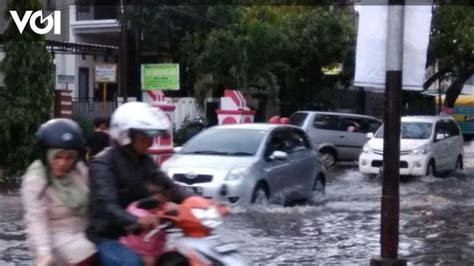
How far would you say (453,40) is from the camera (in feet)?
130

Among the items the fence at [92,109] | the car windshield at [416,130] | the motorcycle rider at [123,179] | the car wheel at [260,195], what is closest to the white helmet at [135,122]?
the motorcycle rider at [123,179]

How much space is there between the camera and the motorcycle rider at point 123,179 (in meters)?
6.36

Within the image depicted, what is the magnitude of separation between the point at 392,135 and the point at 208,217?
4.05 metres

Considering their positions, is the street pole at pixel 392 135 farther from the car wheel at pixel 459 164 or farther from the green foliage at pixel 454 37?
the green foliage at pixel 454 37

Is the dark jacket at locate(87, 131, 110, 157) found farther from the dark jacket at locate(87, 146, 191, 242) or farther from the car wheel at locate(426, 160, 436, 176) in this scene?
the car wheel at locate(426, 160, 436, 176)

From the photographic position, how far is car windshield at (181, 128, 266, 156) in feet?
62.5

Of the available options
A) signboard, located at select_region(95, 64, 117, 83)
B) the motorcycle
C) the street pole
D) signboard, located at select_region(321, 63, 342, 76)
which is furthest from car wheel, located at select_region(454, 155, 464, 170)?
the motorcycle

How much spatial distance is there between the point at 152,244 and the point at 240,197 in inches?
447

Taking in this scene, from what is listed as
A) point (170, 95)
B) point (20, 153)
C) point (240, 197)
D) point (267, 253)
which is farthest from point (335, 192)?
point (170, 95)

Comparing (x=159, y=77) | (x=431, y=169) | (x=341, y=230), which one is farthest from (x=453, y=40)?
(x=341, y=230)

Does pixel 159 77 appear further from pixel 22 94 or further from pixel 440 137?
pixel 440 137

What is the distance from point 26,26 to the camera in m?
27.5

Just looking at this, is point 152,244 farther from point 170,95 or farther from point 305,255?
point 170,95

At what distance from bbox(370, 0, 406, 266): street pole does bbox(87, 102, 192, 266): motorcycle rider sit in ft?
12.6
